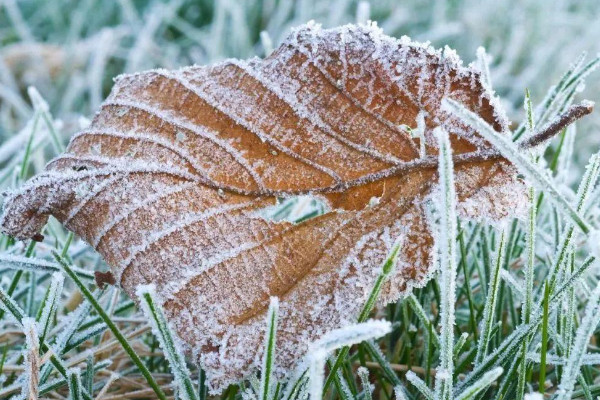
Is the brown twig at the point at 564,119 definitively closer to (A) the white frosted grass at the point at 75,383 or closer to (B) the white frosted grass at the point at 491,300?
(B) the white frosted grass at the point at 491,300

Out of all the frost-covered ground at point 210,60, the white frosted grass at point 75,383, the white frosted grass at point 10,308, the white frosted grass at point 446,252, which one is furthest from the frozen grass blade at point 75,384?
the white frosted grass at point 446,252

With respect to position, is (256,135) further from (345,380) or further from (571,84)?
(571,84)

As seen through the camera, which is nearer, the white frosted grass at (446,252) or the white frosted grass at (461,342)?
the white frosted grass at (446,252)

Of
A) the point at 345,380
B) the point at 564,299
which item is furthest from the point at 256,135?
the point at 564,299

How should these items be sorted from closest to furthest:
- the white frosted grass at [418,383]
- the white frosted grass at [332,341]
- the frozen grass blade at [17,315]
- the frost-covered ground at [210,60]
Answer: the white frosted grass at [332,341] → the white frosted grass at [418,383] → the frozen grass blade at [17,315] → the frost-covered ground at [210,60]

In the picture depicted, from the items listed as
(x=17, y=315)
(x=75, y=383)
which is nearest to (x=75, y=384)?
(x=75, y=383)

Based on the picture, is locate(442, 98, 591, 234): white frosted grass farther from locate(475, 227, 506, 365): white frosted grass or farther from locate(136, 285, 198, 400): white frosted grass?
locate(136, 285, 198, 400): white frosted grass

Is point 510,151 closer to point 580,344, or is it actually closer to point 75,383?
point 580,344
